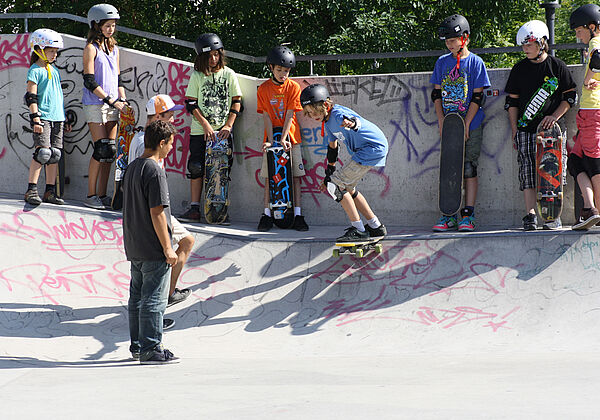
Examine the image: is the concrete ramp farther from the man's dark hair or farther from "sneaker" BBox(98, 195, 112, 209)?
the man's dark hair

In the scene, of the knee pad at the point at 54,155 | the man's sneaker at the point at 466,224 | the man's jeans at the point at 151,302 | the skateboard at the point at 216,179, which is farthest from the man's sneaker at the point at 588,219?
the knee pad at the point at 54,155

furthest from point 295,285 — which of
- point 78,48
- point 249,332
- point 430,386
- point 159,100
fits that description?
point 78,48

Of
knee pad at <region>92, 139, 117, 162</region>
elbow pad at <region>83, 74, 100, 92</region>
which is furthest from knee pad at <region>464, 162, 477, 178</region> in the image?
elbow pad at <region>83, 74, 100, 92</region>

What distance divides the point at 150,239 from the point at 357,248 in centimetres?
239

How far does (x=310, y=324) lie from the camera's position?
22.4 ft

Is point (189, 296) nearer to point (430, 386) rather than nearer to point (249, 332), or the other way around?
point (249, 332)

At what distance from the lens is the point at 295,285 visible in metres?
7.38

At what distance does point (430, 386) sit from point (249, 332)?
231 centimetres

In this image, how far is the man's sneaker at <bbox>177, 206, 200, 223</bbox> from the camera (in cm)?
873

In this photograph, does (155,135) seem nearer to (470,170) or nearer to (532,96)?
(470,170)

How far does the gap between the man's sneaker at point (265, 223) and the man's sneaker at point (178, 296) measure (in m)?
1.67

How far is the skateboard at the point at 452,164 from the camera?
26.5ft

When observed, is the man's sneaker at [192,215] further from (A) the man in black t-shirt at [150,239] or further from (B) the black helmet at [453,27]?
(B) the black helmet at [453,27]

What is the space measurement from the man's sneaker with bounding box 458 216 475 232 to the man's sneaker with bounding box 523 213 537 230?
563mm
